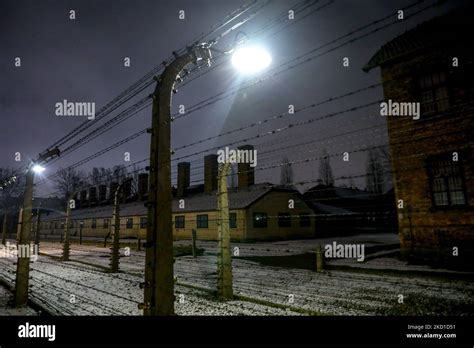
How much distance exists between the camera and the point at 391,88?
39.9 feet

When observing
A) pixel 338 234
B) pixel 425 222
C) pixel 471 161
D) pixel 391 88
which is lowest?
pixel 338 234

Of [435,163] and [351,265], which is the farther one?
[435,163]

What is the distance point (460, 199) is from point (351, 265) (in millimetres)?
4837

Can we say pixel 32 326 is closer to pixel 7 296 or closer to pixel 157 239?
pixel 157 239

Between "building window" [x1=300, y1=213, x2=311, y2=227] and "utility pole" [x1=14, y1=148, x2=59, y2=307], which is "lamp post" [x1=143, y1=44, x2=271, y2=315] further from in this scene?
"building window" [x1=300, y1=213, x2=311, y2=227]

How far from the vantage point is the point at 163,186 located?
4.04 m

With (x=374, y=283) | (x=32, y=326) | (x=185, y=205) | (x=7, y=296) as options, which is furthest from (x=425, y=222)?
(x=185, y=205)

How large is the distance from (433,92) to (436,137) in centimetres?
188

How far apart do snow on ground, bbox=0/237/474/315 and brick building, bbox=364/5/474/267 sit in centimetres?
323

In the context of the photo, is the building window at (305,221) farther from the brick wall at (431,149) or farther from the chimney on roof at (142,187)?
the chimney on roof at (142,187)

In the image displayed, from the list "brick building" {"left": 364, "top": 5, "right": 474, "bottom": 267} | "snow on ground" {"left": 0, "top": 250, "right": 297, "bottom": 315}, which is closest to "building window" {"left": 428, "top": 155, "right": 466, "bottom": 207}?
"brick building" {"left": 364, "top": 5, "right": 474, "bottom": 267}

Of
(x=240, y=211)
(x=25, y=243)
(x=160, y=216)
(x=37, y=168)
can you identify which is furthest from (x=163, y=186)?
(x=240, y=211)

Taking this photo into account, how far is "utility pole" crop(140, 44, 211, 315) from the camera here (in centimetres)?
383

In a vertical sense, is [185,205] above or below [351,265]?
above
